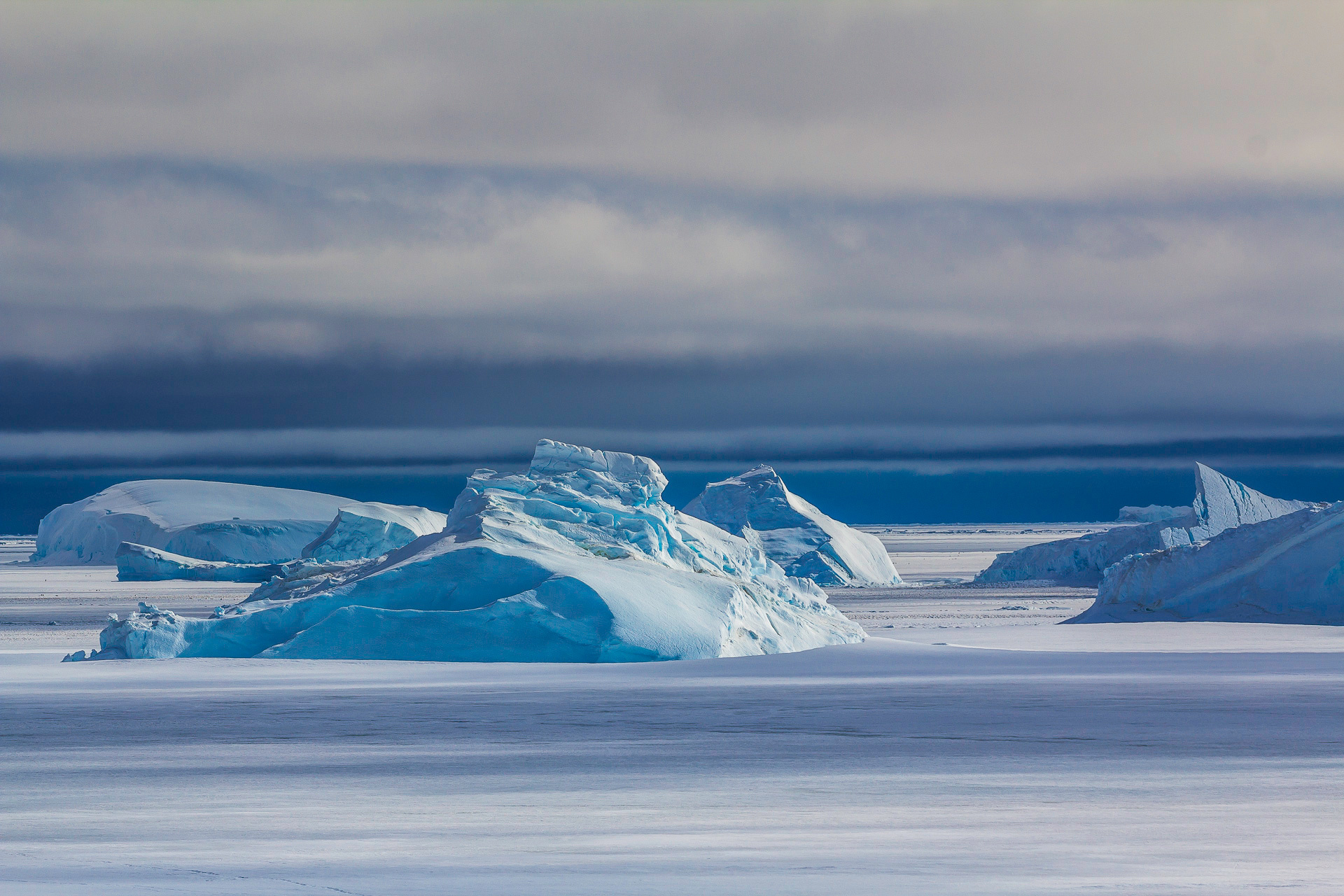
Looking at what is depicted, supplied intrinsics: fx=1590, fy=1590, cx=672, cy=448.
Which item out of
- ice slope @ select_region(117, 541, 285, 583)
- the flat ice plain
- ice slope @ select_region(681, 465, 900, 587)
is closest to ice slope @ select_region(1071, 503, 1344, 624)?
the flat ice plain

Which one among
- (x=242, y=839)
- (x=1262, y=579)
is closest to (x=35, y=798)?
(x=242, y=839)

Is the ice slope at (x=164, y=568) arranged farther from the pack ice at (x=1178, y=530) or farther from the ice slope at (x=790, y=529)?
the pack ice at (x=1178, y=530)

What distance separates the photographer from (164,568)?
2341 inches

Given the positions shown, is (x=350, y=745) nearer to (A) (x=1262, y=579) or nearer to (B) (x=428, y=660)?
(B) (x=428, y=660)

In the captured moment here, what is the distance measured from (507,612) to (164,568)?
41345 millimetres

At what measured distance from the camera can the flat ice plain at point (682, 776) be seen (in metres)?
7.28

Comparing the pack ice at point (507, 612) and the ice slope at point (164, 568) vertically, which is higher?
the pack ice at point (507, 612)

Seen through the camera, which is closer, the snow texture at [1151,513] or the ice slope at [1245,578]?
the ice slope at [1245,578]

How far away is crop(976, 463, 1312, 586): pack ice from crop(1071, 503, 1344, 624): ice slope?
9.74m

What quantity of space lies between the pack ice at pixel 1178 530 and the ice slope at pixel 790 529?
6.67 metres

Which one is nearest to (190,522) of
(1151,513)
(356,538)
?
(356,538)

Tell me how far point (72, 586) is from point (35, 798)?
47.7 metres

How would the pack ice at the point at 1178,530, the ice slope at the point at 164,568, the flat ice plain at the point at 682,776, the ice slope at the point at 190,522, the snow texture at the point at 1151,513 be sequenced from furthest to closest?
the snow texture at the point at 1151,513 → the ice slope at the point at 190,522 → the ice slope at the point at 164,568 → the pack ice at the point at 1178,530 → the flat ice plain at the point at 682,776

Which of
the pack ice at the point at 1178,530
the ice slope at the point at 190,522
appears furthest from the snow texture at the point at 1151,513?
the ice slope at the point at 190,522
